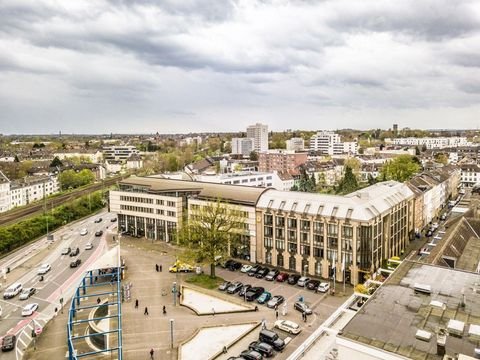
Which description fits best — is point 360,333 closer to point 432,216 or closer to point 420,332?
point 420,332

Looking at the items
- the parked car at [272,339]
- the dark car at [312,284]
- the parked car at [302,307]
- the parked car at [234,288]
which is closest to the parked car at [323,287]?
the dark car at [312,284]

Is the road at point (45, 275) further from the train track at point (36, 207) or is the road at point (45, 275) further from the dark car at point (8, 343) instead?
the train track at point (36, 207)

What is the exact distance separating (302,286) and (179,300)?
1649cm

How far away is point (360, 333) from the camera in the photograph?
25.9 metres

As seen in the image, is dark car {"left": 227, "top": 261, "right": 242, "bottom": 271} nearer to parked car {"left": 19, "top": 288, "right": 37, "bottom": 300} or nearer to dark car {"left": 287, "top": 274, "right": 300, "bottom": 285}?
dark car {"left": 287, "top": 274, "right": 300, "bottom": 285}

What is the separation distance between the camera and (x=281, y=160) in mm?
170875

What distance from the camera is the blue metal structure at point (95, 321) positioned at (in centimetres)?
3669

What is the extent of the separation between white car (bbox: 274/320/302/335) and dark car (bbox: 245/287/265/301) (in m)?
7.41

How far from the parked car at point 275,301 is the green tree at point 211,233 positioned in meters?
10.9

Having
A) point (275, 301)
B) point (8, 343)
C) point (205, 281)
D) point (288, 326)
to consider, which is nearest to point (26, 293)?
point (8, 343)

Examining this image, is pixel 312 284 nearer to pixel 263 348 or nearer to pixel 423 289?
pixel 263 348

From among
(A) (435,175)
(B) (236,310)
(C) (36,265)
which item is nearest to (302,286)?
(B) (236,310)

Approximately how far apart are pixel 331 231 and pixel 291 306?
13.2m

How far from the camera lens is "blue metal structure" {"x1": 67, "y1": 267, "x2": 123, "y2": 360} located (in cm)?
3669
